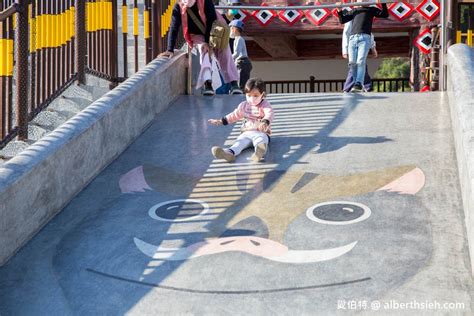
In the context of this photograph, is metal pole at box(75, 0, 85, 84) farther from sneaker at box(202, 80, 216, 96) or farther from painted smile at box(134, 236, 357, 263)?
painted smile at box(134, 236, 357, 263)

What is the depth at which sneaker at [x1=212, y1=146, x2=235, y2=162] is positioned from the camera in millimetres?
8117

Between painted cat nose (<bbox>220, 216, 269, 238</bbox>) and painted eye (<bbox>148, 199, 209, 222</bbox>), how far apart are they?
0.42m

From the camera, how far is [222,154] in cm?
818

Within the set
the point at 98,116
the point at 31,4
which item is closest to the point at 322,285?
the point at 98,116

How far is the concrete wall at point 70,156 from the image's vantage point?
21.7 feet

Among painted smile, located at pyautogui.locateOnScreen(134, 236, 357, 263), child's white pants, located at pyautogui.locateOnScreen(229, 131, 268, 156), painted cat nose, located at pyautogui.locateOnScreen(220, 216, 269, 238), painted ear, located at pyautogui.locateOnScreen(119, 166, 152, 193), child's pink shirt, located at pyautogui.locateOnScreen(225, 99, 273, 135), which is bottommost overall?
painted smile, located at pyautogui.locateOnScreen(134, 236, 357, 263)

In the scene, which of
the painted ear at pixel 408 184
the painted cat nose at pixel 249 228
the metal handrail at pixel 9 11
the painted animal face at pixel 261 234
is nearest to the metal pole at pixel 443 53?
the painted animal face at pixel 261 234

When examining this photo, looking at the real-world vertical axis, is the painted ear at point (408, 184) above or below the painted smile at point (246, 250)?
above

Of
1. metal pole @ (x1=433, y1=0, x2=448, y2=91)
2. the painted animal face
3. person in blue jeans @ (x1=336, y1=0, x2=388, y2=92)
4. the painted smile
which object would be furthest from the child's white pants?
person in blue jeans @ (x1=336, y1=0, x2=388, y2=92)

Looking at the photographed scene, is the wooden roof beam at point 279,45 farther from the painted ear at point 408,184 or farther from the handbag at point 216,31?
the painted ear at point 408,184

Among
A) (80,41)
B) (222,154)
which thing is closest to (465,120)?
(222,154)

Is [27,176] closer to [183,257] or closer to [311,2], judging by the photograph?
[183,257]

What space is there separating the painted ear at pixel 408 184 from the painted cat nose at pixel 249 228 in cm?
110

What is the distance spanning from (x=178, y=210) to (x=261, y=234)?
92 centimetres
